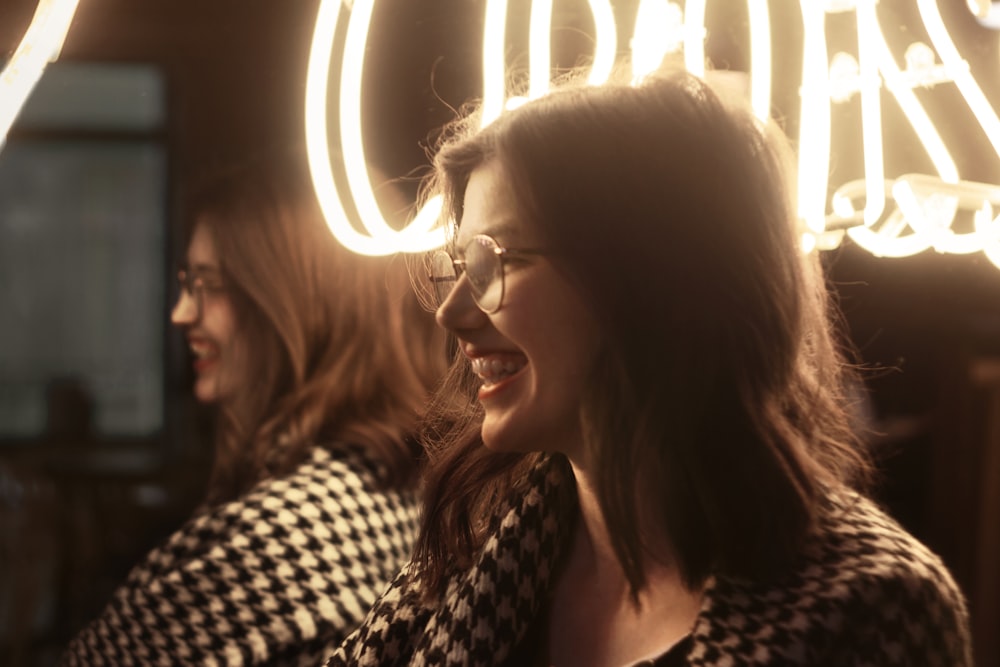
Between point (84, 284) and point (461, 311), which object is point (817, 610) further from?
point (84, 284)

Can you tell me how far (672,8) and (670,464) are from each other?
1072 millimetres

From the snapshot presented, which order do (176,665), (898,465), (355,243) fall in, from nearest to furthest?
1. (355,243)
2. (176,665)
3. (898,465)

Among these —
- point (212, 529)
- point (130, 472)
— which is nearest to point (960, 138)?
point (212, 529)

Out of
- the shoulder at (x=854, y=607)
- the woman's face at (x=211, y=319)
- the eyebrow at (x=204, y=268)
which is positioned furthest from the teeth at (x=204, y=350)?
the shoulder at (x=854, y=607)

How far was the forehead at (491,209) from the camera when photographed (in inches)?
60.8

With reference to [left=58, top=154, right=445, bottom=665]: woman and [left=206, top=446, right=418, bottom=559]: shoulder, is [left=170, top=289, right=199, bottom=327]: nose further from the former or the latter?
[left=206, top=446, right=418, bottom=559]: shoulder

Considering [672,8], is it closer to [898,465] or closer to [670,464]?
[670,464]

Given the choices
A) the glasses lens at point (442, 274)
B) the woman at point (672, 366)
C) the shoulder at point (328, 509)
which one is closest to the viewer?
the woman at point (672, 366)

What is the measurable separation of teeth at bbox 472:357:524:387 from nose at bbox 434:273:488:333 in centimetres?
5

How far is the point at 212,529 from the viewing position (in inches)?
91.3

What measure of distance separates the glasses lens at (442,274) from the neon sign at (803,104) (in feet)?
0.54

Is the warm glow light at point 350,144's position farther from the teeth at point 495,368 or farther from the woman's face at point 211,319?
the woman's face at point 211,319

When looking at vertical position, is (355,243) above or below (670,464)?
above

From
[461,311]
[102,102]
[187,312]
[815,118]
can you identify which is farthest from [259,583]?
[102,102]
